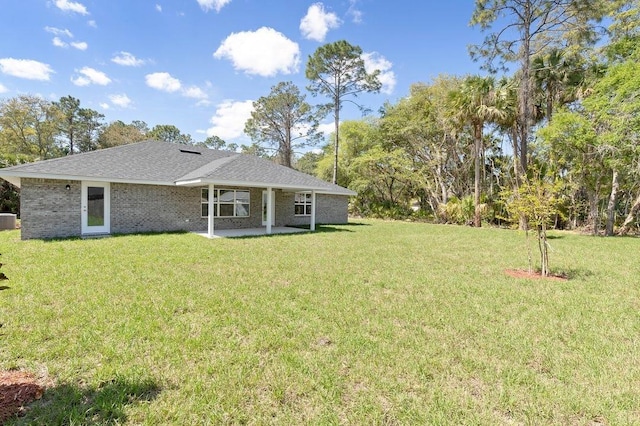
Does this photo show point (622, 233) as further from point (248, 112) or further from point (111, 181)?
point (248, 112)

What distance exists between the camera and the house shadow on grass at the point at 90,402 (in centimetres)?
237

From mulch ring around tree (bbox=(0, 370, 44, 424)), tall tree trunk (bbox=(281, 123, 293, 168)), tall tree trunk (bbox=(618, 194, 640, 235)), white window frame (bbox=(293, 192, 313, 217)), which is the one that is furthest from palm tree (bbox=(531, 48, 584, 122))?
mulch ring around tree (bbox=(0, 370, 44, 424))

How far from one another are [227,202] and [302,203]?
5251mm

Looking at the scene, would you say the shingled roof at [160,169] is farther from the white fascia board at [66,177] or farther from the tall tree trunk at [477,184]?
the tall tree trunk at [477,184]

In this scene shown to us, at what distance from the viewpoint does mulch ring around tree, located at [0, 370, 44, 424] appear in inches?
95.4

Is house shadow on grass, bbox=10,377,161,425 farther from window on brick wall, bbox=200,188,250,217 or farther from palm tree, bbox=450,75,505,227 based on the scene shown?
palm tree, bbox=450,75,505,227

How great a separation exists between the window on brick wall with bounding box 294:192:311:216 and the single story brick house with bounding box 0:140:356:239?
67 cm

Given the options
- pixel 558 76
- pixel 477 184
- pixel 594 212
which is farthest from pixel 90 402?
pixel 558 76

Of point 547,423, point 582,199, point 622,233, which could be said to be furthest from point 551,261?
point 582,199

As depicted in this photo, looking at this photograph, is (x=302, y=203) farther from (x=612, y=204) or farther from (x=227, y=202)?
(x=612, y=204)

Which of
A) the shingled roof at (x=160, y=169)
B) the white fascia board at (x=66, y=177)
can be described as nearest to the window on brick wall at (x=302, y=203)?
the shingled roof at (x=160, y=169)

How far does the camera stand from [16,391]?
2617mm

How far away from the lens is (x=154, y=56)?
14.2 metres

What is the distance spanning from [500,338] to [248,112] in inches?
1229
